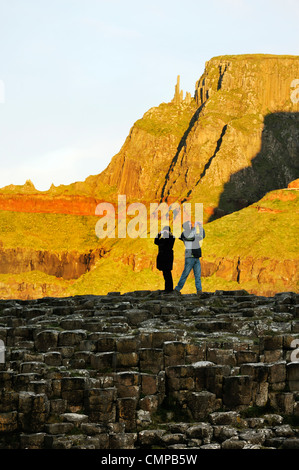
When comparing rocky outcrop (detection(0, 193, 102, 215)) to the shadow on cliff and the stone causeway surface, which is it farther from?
the stone causeway surface

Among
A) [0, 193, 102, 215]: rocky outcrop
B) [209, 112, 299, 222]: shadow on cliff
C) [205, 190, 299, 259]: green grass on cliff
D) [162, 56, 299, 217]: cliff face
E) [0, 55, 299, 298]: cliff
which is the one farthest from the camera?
[0, 193, 102, 215]: rocky outcrop

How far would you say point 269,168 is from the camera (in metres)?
188

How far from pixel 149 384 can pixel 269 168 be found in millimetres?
170663

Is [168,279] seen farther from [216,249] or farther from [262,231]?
[216,249]

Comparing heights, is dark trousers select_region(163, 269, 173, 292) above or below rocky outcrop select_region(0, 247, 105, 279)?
above

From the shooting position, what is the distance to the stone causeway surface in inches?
744

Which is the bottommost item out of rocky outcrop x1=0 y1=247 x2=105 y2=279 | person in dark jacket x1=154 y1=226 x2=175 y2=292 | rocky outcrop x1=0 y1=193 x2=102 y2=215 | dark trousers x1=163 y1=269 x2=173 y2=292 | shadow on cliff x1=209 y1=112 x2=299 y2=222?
rocky outcrop x1=0 y1=247 x2=105 y2=279

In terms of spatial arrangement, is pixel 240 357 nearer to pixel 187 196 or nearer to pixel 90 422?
pixel 90 422

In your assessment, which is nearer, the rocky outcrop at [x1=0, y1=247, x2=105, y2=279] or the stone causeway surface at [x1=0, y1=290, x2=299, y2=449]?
the stone causeway surface at [x1=0, y1=290, x2=299, y2=449]

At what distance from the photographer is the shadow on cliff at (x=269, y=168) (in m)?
174

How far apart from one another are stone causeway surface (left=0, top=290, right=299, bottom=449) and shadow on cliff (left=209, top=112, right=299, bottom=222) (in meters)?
143

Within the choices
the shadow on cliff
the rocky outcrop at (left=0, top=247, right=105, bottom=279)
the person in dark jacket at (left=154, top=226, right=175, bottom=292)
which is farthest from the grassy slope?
the person in dark jacket at (left=154, top=226, right=175, bottom=292)
